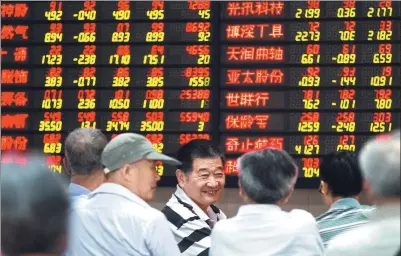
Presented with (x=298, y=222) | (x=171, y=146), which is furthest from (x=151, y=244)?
(x=171, y=146)

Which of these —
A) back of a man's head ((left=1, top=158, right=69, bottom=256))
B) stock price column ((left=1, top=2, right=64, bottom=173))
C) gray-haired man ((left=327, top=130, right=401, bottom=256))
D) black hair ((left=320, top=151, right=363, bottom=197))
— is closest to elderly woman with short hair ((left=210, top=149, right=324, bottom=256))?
black hair ((left=320, top=151, right=363, bottom=197))

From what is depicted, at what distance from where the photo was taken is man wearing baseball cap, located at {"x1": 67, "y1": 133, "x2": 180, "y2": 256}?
3.32 metres

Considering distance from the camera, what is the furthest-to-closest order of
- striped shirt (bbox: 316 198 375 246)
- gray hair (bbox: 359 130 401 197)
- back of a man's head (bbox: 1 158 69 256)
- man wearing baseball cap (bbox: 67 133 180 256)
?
striped shirt (bbox: 316 198 375 246) → man wearing baseball cap (bbox: 67 133 180 256) → gray hair (bbox: 359 130 401 197) → back of a man's head (bbox: 1 158 69 256)

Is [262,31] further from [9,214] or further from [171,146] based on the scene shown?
[9,214]

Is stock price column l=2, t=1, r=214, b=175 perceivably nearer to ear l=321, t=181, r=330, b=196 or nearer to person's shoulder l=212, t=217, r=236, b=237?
ear l=321, t=181, r=330, b=196

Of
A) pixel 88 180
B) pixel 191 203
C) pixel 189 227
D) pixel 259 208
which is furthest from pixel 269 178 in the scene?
pixel 191 203

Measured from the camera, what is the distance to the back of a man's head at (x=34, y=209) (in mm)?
1538

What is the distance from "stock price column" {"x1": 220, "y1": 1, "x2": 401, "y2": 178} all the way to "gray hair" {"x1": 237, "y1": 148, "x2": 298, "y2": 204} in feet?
15.2

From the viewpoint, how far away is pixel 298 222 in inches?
122

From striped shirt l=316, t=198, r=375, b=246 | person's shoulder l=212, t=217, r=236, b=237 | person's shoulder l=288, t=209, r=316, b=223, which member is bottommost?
striped shirt l=316, t=198, r=375, b=246

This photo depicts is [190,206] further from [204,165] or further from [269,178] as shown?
[269,178]

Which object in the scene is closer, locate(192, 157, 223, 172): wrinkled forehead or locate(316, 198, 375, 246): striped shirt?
locate(316, 198, 375, 246): striped shirt

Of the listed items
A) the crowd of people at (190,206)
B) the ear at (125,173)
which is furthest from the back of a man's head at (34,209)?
the ear at (125,173)

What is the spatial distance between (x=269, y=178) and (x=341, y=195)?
2.59ft
